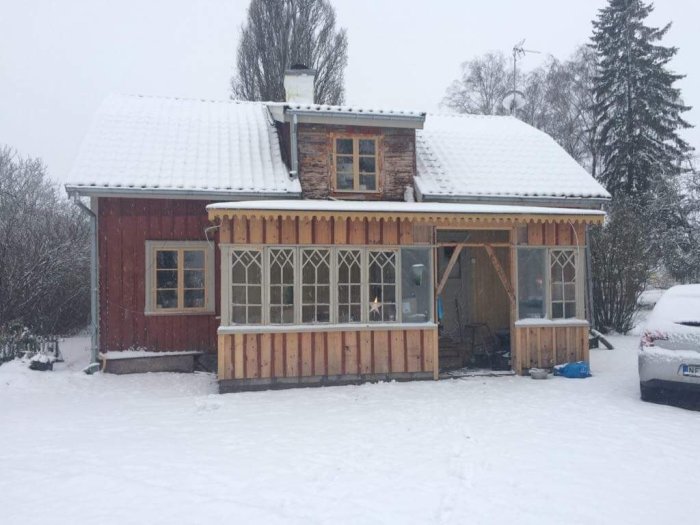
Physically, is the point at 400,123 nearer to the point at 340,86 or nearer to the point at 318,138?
the point at 318,138

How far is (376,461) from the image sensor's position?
6012mm

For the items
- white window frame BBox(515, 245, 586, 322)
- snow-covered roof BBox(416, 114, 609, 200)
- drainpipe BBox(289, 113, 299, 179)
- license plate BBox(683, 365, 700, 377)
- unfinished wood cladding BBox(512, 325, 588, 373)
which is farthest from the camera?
snow-covered roof BBox(416, 114, 609, 200)

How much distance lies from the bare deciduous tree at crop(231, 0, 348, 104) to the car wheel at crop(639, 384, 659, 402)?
19855 millimetres

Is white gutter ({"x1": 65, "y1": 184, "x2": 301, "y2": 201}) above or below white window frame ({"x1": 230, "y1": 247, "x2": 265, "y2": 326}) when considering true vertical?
above

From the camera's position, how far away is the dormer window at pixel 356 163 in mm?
12211

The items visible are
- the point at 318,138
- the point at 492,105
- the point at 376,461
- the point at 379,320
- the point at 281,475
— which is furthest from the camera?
Answer: the point at 492,105

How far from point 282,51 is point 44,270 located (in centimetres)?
1571

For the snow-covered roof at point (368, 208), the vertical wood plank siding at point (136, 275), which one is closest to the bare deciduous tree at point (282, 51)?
the vertical wood plank siding at point (136, 275)

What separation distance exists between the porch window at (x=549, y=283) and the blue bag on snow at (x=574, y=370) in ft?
2.93

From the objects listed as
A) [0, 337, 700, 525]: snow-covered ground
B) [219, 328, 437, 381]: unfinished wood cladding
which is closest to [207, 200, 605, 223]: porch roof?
[219, 328, 437, 381]: unfinished wood cladding

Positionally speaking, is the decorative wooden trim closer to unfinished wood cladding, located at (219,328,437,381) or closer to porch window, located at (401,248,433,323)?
porch window, located at (401,248,433,323)

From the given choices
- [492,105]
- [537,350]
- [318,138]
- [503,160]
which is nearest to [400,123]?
[318,138]

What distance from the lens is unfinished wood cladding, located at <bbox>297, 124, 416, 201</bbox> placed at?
12117mm

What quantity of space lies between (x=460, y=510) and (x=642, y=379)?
4.82 meters
